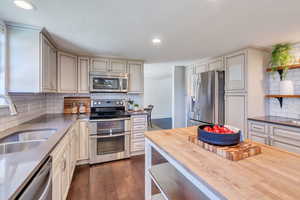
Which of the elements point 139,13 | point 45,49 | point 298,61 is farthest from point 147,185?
point 298,61

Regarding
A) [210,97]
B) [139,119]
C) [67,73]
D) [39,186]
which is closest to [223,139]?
[39,186]

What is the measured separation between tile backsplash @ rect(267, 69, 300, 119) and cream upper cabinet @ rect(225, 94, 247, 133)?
669 mm

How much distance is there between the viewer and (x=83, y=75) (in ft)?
9.80

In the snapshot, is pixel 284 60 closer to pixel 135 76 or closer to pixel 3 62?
pixel 135 76

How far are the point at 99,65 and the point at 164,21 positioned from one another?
1.96 meters

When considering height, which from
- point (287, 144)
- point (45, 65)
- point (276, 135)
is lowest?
point (287, 144)

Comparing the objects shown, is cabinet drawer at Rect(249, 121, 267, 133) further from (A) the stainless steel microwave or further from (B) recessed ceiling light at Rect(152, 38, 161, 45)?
(A) the stainless steel microwave

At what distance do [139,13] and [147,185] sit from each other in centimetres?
188

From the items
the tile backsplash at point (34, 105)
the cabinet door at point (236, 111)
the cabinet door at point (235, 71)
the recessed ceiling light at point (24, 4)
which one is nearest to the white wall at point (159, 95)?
the tile backsplash at point (34, 105)

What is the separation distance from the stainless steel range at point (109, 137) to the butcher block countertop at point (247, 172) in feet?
6.09

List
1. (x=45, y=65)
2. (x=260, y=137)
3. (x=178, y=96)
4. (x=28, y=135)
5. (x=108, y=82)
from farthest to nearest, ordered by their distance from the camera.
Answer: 1. (x=178, y=96)
2. (x=108, y=82)
3. (x=260, y=137)
4. (x=45, y=65)
5. (x=28, y=135)

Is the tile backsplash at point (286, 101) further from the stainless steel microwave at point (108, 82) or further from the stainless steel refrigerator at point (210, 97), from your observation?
the stainless steel microwave at point (108, 82)

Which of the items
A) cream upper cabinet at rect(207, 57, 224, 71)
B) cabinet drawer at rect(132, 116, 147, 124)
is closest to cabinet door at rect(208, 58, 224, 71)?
cream upper cabinet at rect(207, 57, 224, 71)

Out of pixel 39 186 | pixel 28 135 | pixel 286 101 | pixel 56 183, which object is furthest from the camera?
pixel 286 101
